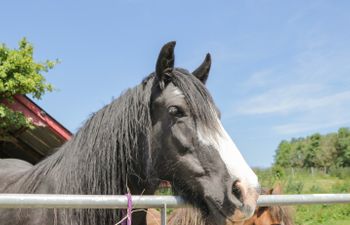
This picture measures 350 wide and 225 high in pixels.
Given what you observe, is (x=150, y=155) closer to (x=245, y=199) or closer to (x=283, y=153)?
(x=245, y=199)

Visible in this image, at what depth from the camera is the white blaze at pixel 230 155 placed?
185cm

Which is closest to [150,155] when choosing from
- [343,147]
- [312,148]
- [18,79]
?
[18,79]

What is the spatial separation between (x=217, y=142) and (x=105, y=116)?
709mm

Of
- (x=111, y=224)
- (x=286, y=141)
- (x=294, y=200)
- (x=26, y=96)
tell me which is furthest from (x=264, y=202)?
(x=286, y=141)

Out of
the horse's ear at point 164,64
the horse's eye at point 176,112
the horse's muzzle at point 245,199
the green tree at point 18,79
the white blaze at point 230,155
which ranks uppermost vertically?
the green tree at point 18,79

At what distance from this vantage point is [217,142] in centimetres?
203

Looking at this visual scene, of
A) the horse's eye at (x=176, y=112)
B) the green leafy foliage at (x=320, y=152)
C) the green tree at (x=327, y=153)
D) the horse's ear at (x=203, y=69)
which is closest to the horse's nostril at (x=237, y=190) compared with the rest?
the horse's eye at (x=176, y=112)

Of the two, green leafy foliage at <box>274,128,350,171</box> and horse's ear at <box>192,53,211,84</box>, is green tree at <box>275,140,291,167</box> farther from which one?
horse's ear at <box>192,53,211,84</box>

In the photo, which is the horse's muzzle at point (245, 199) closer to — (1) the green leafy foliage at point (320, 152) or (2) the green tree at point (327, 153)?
(1) the green leafy foliage at point (320, 152)

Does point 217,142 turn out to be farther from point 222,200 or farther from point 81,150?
point 81,150

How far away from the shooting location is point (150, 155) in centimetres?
215

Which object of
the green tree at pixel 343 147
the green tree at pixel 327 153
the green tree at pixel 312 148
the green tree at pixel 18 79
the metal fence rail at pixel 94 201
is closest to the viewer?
the metal fence rail at pixel 94 201

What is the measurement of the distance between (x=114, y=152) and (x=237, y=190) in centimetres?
72

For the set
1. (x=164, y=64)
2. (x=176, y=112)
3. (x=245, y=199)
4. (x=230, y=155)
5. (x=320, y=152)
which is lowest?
(x=245, y=199)
